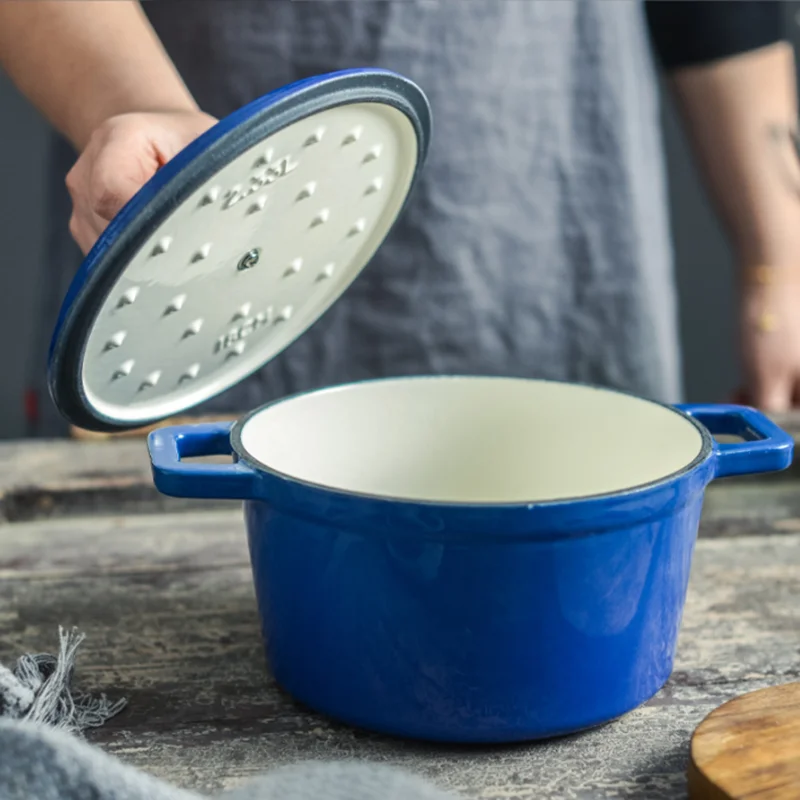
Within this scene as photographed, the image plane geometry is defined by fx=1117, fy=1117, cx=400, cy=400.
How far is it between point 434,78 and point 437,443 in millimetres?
355

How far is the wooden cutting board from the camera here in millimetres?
343

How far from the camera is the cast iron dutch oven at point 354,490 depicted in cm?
37

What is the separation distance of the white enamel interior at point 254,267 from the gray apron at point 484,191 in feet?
0.92

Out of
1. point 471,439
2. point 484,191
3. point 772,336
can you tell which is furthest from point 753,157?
point 471,439

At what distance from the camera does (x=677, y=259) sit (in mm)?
1708

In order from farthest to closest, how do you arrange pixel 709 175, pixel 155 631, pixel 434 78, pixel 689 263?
pixel 689 263 → pixel 709 175 → pixel 434 78 → pixel 155 631

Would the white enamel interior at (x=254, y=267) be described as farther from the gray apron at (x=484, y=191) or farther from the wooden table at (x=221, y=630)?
the gray apron at (x=484, y=191)

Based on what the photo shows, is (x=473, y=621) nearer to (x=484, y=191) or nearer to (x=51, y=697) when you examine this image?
(x=51, y=697)

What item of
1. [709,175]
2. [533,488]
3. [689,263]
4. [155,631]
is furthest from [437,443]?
[689,263]

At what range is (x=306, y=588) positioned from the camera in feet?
1.33

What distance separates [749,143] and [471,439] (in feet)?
1.64

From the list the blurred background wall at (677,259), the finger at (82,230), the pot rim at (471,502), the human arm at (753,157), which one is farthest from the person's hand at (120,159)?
the blurred background wall at (677,259)

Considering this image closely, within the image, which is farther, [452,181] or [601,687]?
[452,181]

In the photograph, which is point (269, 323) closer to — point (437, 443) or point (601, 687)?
point (437, 443)
